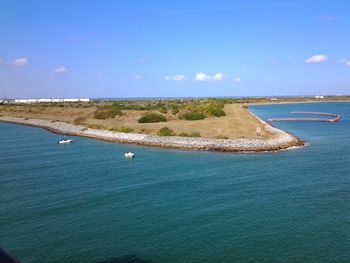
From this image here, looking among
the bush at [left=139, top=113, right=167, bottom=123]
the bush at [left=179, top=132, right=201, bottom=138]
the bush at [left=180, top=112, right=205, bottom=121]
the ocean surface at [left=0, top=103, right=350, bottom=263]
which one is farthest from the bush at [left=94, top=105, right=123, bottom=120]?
the ocean surface at [left=0, top=103, right=350, bottom=263]

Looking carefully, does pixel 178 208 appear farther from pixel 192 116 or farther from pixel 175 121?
pixel 192 116

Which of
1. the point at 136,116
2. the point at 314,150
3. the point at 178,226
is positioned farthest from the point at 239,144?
the point at 136,116

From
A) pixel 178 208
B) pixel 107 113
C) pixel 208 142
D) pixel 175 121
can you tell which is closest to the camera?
pixel 178 208

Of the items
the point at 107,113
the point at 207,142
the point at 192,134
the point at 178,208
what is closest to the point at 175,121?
the point at 107,113

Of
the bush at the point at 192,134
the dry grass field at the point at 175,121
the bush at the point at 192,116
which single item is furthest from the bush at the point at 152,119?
the bush at the point at 192,134

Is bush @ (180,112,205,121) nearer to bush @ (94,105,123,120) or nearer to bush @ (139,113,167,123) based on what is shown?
bush @ (139,113,167,123)

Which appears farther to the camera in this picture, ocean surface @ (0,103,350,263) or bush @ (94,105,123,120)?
bush @ (94,105,123,120)

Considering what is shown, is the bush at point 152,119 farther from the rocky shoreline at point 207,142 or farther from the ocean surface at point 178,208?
the ocean surface at point 178,208

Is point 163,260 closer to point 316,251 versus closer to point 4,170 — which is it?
point 316,251
